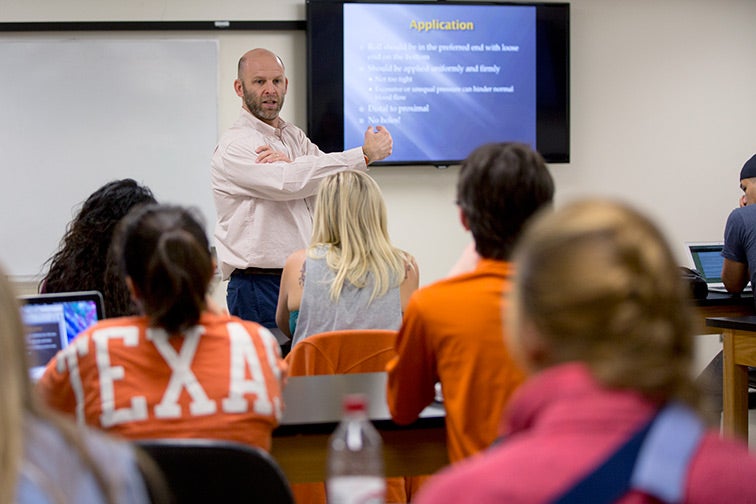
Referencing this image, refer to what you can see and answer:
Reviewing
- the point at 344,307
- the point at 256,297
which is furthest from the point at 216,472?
the point at 256,297

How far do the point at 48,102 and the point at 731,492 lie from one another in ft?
16.8

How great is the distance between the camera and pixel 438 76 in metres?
5.59

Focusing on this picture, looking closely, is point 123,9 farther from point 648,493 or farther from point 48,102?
point 648,493

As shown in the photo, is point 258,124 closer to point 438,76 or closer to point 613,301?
point 438,76

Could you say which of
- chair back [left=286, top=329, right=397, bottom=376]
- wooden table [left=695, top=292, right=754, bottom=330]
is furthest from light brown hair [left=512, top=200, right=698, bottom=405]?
wooden table [left=695, top=292, right=754, bottom=330]

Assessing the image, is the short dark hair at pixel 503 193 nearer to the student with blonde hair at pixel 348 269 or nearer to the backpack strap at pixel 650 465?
the backpack strap at pixel 650 465

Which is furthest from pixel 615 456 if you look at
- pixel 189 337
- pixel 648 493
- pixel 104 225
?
pixel 104 225

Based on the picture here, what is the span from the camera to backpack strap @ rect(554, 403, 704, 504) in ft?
2.96

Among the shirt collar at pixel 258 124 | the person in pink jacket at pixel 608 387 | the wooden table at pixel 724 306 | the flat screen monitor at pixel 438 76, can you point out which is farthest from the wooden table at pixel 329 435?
the flat screen monitor at pixel 438 76

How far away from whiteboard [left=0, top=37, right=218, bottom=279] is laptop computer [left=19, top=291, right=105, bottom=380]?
3.33 meters

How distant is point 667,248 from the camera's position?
3.10 feet

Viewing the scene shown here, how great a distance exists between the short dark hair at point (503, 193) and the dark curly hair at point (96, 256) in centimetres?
118

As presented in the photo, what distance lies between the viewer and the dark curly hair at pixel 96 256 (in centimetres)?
265

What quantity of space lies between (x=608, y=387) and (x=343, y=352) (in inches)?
73.7
